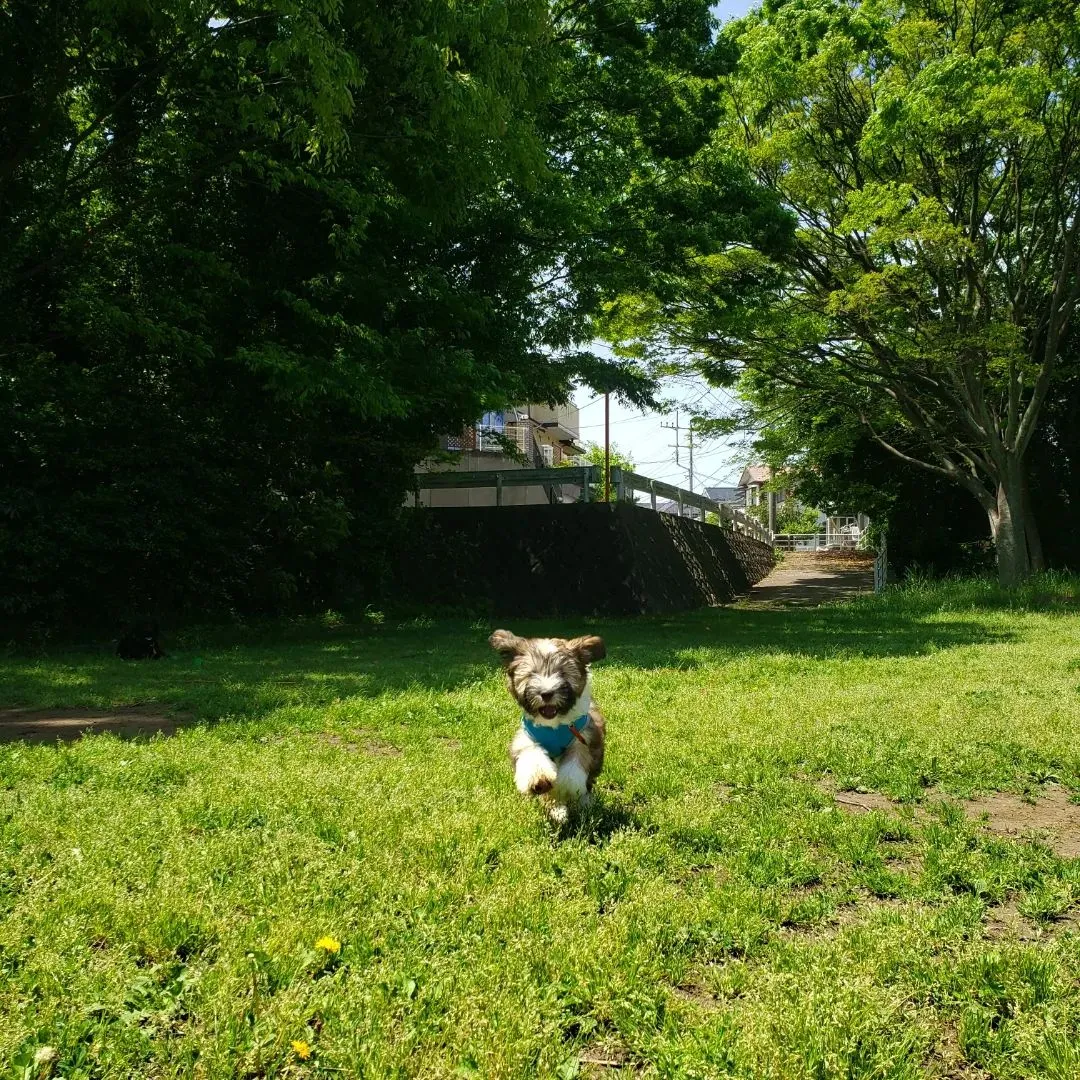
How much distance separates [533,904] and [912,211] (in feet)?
52.2

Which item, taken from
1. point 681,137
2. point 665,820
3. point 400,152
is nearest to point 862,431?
point 681,137

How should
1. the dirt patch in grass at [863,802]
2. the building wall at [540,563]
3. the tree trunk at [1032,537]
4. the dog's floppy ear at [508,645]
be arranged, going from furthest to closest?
the tree trunk at [1032,537] → the building wall at [540,563] → the dirt patch in grass at [863,802] → the dog's floppy ear at [508,645]

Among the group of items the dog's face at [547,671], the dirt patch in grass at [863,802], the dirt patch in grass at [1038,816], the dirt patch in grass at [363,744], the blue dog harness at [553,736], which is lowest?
the dirt patch in grass at [1038,816]

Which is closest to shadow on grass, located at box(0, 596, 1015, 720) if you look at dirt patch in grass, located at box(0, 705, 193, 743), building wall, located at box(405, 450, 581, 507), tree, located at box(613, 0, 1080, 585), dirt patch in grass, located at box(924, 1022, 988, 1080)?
dirt patch in grass, located at box(0, 705, 193, 743)

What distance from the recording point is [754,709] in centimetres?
732

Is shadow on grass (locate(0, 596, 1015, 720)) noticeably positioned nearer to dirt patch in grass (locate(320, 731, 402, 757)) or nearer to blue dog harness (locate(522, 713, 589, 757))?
dirt patch in grass (locate(320, 731, 402, 757))

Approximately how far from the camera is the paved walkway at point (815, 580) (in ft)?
80.0

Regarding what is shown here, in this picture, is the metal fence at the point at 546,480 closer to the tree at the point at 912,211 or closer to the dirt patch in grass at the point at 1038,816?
the tree at the point at 912,211

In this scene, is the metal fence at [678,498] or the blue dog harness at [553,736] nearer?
the blue dog harness at [553,736]

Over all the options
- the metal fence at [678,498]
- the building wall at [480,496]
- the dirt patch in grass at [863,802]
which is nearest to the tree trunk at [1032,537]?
the metal fence at [678,498]

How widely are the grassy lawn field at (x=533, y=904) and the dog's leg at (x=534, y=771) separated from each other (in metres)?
0.21

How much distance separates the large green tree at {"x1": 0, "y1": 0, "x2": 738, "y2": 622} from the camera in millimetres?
10516

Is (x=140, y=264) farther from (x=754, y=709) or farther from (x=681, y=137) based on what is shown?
(x=754, y=709)

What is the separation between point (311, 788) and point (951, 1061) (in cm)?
→ 343
